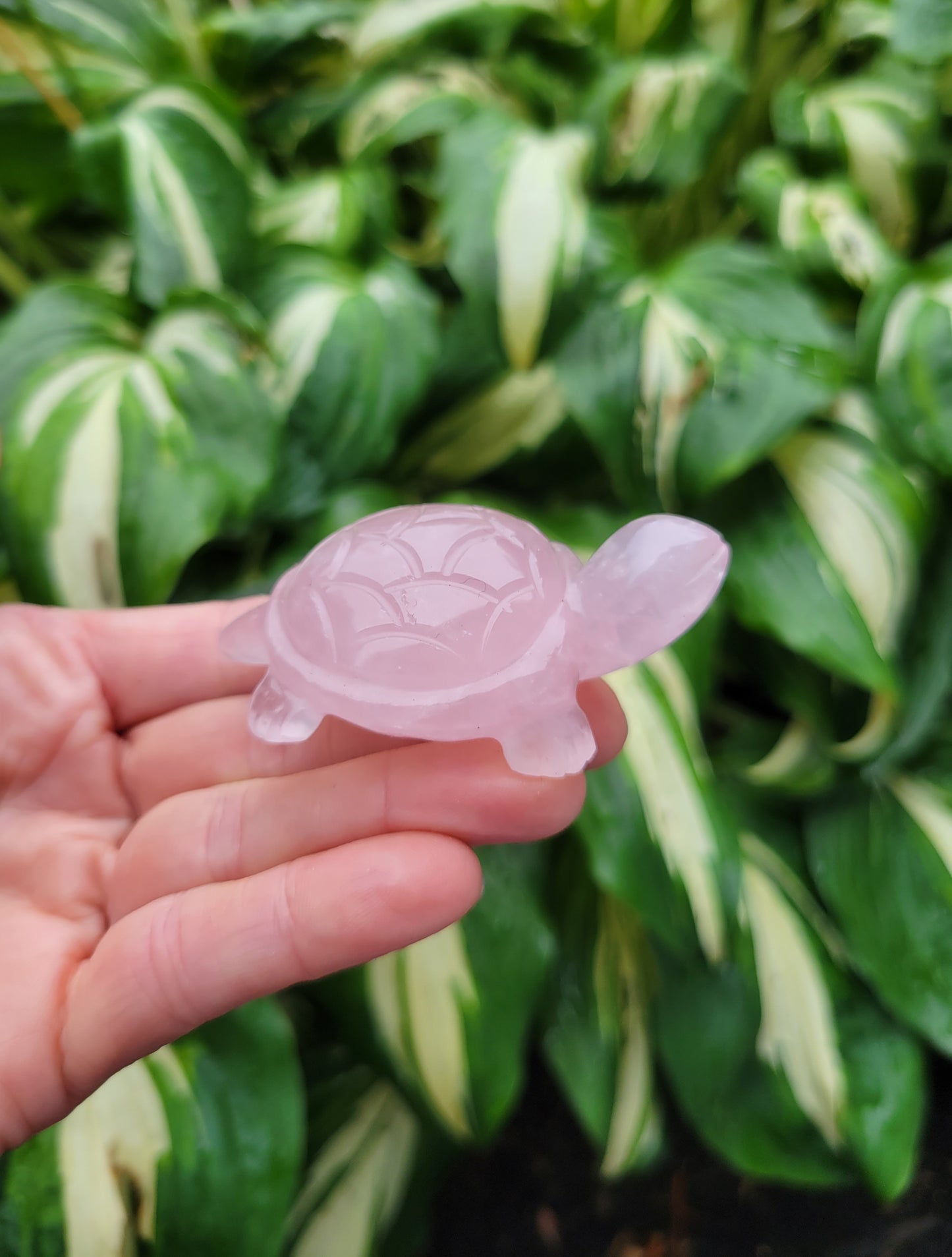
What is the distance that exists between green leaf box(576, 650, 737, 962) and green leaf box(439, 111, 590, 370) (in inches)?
14.4

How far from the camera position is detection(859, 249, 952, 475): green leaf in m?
0.79

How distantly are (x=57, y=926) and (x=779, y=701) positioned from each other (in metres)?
0.70

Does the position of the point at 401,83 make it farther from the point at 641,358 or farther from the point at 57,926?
the point at 57,926

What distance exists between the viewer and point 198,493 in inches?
28.7

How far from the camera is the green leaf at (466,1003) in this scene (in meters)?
0.72

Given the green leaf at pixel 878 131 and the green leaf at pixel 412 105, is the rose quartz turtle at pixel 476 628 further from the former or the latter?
the green leaf at pixel 878 131

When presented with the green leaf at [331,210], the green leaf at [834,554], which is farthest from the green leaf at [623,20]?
the green leaf at [834,554]

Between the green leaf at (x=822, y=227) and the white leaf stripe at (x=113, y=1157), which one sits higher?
the green leaf at (x=822, y=227)

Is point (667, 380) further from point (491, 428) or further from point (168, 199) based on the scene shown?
point (168, 199)

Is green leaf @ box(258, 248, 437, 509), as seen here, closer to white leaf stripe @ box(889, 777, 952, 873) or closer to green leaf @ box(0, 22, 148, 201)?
green leaf @ box(0, 22, 148, 201)

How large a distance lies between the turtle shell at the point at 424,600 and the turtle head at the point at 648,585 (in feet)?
0.10

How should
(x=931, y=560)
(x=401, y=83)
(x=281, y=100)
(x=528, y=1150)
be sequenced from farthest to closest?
(x=281, y=100) → (x=401, y=83) → (x=528, y=1150) → (x=931, y=560)

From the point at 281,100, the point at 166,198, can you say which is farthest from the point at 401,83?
the point at 166,198

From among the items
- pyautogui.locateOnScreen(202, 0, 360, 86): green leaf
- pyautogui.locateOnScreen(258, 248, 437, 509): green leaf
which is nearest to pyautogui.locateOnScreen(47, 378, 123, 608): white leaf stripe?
pyautogui.locateOnScreen(258, 248, 437, 509): green leaf
